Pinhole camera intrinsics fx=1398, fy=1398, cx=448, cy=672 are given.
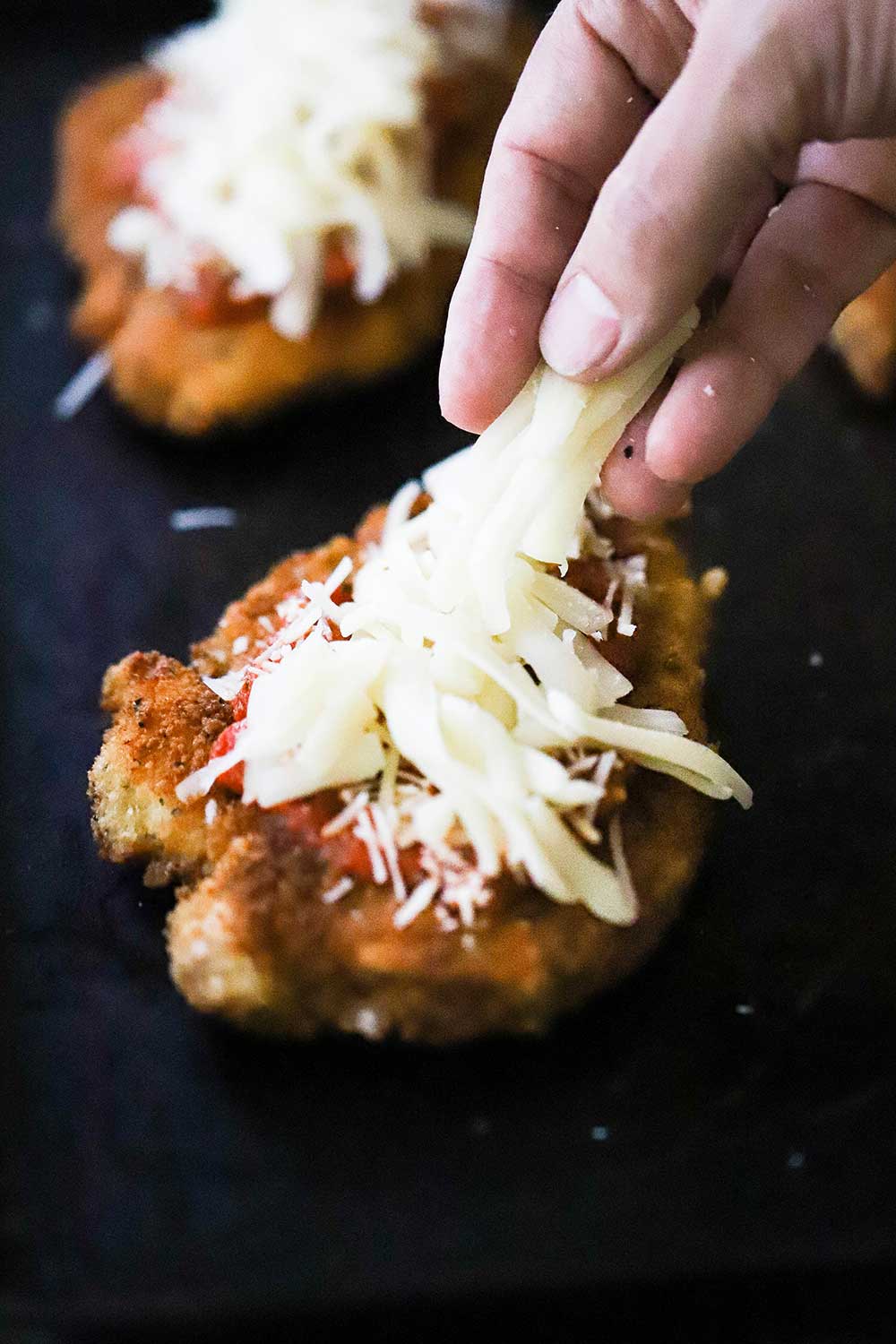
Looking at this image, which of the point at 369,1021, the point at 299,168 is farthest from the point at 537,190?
the point at 369,1021

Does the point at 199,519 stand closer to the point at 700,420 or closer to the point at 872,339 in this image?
the point at 700,420

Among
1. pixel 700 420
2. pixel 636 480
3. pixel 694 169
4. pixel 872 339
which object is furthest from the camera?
pixel 872 339

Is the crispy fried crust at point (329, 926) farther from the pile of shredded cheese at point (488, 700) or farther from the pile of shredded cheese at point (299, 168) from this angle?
the pile of shredded cheese at point (299, 168)

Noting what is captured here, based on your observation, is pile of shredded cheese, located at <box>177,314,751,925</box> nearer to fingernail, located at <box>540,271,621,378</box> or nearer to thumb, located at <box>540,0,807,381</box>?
fingernail, located at <box>540,271,621,378</box>

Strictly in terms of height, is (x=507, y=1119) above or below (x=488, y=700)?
below

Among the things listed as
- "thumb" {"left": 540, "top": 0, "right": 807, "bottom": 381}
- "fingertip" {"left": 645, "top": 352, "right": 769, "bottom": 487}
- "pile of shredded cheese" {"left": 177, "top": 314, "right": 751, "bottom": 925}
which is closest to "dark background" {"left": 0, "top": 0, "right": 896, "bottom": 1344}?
"pile of shredded cheese" {"left": 177, "top": 314, "right": 751, "bottom": 925}

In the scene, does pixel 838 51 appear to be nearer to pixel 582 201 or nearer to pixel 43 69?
pixel 582 201
